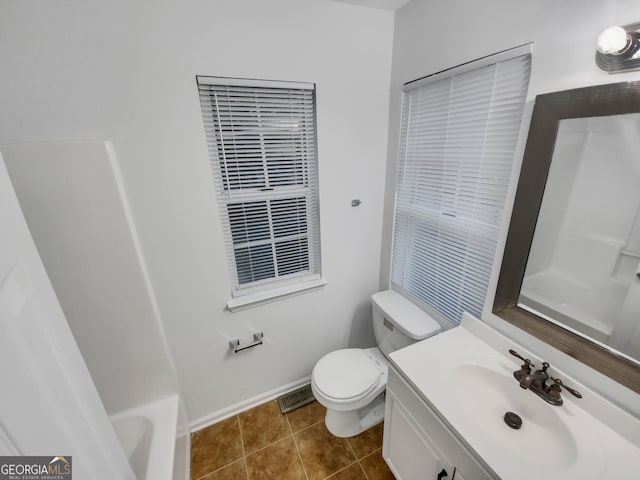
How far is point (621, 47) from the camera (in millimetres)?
726

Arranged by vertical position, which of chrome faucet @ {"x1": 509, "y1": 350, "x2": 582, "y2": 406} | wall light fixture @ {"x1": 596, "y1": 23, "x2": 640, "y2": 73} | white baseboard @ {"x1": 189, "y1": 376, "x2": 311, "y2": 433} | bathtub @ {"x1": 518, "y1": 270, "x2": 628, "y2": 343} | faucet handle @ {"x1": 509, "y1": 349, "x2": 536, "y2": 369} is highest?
wall light fixture @ {"x1": 596, "y1": 23, "x2": 640, "y2": 73}

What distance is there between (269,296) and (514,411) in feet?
4.08

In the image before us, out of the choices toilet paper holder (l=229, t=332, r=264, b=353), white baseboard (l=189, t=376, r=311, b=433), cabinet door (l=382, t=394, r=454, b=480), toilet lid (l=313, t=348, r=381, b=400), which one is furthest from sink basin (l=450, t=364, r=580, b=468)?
white baseboard (l=189, t=376, r=311, b=433)

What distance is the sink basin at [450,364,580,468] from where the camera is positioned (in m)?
0.87

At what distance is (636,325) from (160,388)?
203 cm

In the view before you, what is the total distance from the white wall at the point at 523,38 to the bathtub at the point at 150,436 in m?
1.59

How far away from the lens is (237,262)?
155cm

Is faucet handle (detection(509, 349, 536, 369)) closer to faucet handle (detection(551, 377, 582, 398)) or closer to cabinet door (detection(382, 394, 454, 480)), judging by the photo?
faucet handle (detection(551, 377, 582, 398))

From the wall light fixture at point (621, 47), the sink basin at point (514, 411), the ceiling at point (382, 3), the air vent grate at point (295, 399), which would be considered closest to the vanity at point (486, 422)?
the sink basin at point (514, 411)

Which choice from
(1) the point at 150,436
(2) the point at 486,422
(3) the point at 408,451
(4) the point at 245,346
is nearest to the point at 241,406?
(4) the point at 245,346

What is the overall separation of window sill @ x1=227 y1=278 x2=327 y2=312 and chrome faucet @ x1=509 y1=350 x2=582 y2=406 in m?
1.08

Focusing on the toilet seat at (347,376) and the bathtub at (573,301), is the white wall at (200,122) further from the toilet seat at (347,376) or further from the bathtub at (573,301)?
the bathtub at (573,301)

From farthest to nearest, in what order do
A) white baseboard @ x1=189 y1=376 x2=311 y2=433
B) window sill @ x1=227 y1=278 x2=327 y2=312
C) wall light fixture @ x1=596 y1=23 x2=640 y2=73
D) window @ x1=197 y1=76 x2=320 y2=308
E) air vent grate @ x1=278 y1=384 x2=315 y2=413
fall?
air vent grate @ x1=278 y1=384 x2=315 y2=413 → white baseboard @ x1=189 y1=376 x2=311 y2=433 → window sill @ x1=227 y1=278 x2=327 y2=312 → window @ x1=197 y1=76 x2=320 y2=308 → wall light fixture @ x1=596 y1=23 x2=640 y2=73

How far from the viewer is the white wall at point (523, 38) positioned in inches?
31.7
